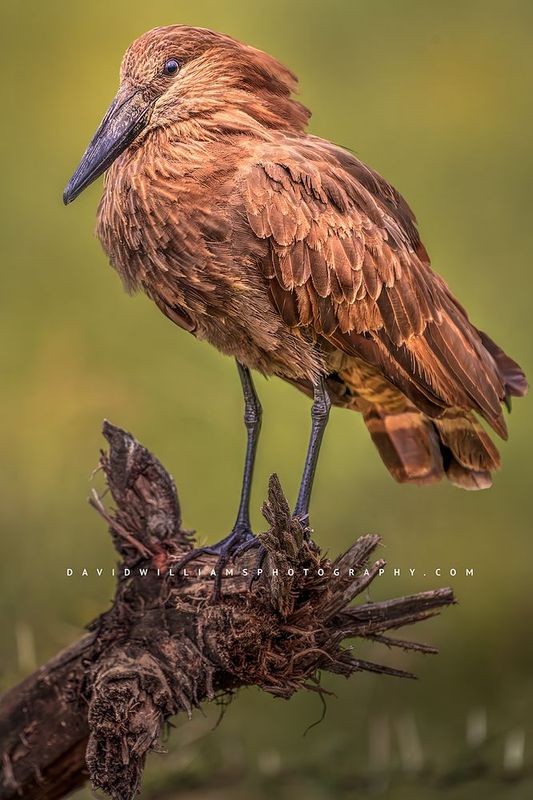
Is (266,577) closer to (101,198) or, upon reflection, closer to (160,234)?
(160,234)

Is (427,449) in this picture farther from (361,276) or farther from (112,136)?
(112,136)

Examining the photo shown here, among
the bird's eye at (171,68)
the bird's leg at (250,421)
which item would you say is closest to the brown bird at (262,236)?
the bird's eye at (171,68)

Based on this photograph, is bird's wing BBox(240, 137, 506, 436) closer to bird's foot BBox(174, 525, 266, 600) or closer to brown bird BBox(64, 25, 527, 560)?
brown bird BBox(64, 25, 527, 560)

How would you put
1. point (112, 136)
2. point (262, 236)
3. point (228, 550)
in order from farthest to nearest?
point (228, 550)
point (112, 136)
point (262, 236)

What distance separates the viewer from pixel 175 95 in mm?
3010

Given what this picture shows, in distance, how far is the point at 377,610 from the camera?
9.51ft

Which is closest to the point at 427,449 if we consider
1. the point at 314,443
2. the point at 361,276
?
the point at 314,443

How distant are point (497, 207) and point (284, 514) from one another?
127 inches

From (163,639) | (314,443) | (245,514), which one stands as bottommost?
(163,639)

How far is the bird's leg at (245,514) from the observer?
3.05 metres

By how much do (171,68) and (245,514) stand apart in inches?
48.3

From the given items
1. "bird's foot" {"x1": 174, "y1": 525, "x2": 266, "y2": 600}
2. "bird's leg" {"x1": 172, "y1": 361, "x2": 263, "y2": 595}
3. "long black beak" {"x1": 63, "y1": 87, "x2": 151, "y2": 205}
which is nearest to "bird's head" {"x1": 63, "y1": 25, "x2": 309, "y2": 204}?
"long black beak" {"x1": 63, "y1": 87, "x2": 151, "y2": 205}

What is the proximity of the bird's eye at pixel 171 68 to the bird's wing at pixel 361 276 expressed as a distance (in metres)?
0.33

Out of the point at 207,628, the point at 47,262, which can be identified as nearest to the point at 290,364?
the point at 207,628
